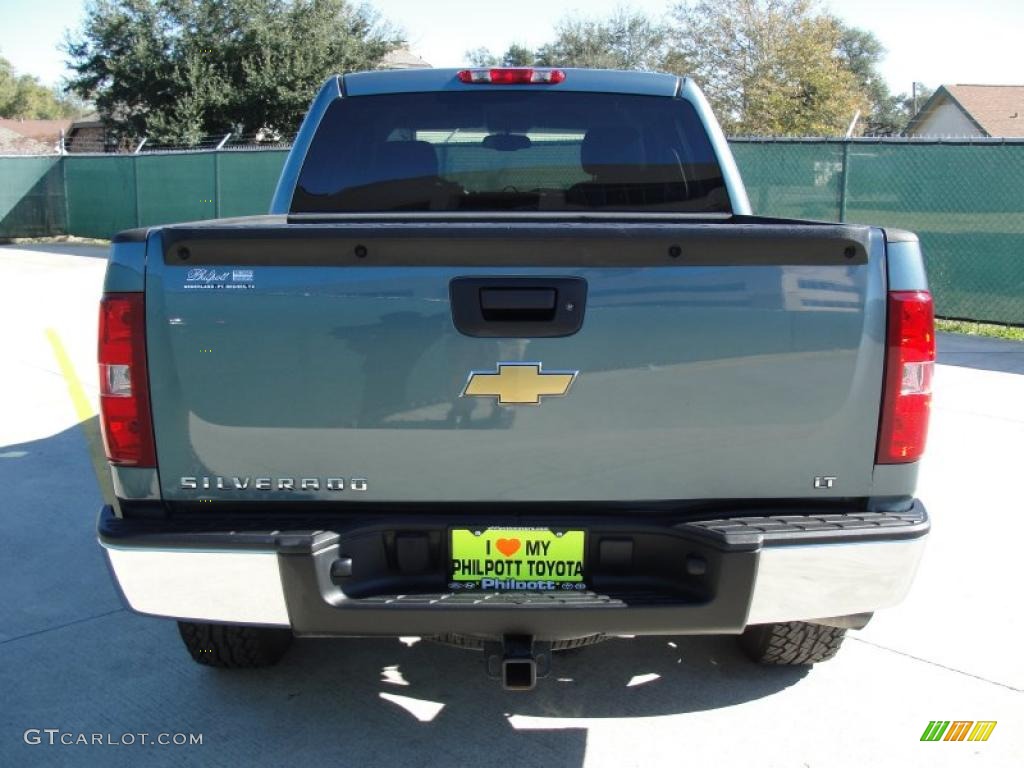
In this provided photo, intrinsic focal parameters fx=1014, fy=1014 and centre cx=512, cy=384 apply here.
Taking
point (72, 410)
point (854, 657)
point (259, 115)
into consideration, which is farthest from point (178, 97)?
point (854, 657)

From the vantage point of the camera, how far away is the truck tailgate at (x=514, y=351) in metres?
2.54

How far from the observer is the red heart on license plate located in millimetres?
2643

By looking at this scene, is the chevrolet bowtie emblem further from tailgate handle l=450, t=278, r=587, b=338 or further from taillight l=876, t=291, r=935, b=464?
taillight l=876, t=291, r=935, b=464

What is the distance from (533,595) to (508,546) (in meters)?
0.14

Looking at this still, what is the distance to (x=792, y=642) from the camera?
3.41 m

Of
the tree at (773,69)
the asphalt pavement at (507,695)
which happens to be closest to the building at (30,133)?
the tree at (773,69)

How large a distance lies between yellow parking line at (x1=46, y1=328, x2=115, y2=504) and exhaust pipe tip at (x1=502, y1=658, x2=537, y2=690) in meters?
2.86

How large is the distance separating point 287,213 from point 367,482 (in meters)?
1.91

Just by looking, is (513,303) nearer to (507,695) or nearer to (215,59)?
(507,695)

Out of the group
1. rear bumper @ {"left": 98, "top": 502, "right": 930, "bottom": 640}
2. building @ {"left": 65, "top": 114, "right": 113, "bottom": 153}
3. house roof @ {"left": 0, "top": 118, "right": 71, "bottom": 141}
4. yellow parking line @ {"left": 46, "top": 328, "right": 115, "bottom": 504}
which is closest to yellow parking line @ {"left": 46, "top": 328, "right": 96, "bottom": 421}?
yellow parking line @ {"left": 46, "top": 328, "right": 115, "bottom": 504}

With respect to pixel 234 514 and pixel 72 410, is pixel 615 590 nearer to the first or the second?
pixel 234 514
